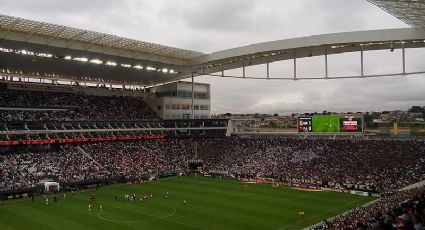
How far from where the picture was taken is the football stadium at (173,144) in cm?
3822

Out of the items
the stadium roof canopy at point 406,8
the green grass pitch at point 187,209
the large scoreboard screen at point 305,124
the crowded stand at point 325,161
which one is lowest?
the green grass pitch at point 187,209

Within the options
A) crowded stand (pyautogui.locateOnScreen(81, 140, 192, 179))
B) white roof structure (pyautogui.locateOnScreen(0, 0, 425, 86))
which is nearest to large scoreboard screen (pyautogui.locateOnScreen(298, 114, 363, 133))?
white roof structure (pyautogui.locateOnScreen(0, 0, 425, 86))

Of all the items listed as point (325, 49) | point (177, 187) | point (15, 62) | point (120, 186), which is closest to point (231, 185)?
point (177, 187)

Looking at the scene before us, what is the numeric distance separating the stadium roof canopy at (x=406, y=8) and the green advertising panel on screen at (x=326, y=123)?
81.6 ft

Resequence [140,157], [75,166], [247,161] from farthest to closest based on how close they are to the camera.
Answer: [140,157], [247,161], [75,166]

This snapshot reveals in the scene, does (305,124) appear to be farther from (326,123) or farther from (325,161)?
(325,161)

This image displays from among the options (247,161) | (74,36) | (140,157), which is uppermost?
(74,36)

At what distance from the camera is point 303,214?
116 feet

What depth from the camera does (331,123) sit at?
59.8 m

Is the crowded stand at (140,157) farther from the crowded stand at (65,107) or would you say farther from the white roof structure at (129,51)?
the white roof structure at (129,51)

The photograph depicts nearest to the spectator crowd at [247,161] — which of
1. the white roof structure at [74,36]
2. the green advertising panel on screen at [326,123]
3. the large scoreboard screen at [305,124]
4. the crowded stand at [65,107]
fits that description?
the green advertising panel on screen at [326,123]

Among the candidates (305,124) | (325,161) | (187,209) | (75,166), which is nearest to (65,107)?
(75,166)

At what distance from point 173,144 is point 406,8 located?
51632 mm

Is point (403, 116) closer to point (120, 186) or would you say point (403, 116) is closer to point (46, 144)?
point (120, 186)
